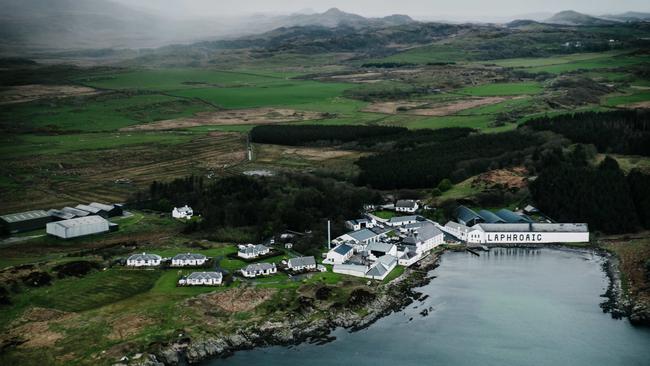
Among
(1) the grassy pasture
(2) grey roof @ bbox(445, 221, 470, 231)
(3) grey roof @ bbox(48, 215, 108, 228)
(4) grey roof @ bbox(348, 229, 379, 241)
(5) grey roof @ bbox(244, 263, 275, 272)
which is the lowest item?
(2) grey roof @ bbox(445, 221, 470, 231)

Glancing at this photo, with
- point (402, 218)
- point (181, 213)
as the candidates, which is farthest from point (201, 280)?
point (402, 218)

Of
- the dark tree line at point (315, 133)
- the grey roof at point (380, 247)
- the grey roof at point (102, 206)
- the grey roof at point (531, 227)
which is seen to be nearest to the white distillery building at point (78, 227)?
the grey roof at point (102, 206)

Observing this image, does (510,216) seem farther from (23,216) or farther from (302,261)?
(23,216)

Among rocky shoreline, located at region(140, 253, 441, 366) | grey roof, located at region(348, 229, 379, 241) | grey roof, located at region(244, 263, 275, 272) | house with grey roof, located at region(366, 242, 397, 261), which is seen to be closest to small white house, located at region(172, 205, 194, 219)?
grey roof, located at region(348, 229, 379, 241)

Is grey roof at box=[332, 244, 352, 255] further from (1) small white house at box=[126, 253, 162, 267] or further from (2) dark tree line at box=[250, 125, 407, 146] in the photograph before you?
(2) dark tree line at box=[250, 125, 407, 146]

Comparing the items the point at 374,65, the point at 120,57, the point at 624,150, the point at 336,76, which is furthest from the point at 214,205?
the point at 120,57

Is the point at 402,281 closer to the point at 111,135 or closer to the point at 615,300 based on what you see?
the point at 615,300

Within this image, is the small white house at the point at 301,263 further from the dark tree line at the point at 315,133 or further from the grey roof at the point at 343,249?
the dark tree line at the point at 315,133
